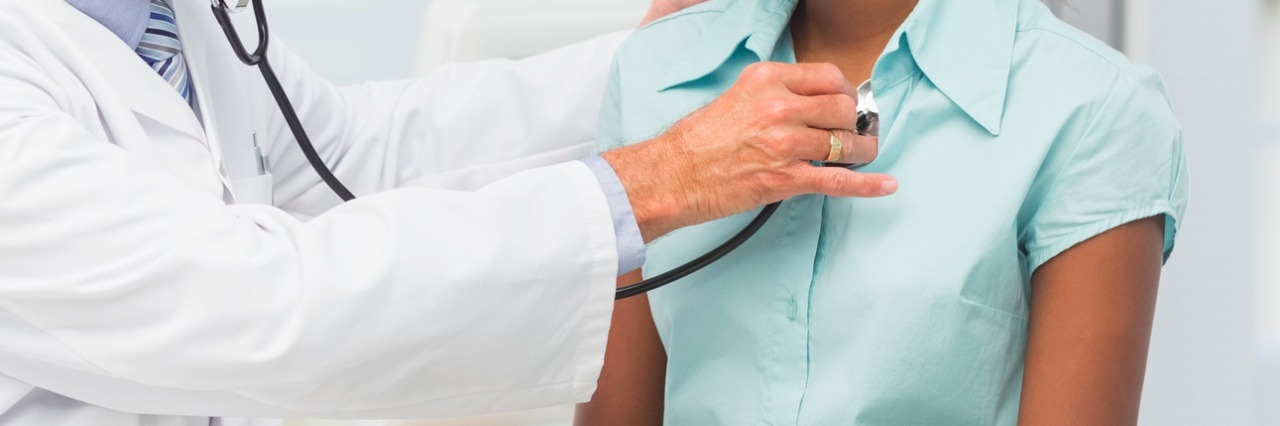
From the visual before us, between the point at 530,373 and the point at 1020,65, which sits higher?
the point at 1020,65

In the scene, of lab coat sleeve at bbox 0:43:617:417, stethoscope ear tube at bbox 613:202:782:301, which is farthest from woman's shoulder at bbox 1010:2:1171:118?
lab coat sleeve at bbox 0:43:617:417

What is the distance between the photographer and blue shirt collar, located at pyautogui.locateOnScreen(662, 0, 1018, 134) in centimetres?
90

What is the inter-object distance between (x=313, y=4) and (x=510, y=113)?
1.35 ft

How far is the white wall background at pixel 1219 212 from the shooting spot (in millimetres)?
1261

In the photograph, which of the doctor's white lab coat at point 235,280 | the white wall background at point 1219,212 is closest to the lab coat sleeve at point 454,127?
the doctor's white lab coat at point 235,280

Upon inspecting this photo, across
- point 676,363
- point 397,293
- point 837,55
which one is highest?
point 837,55

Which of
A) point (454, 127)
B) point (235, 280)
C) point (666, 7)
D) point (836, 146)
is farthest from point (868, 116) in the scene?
point (454, 127)

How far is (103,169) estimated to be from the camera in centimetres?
89

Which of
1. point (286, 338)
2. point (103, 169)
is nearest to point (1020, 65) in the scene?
point (286, 338)

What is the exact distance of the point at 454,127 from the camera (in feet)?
4.77

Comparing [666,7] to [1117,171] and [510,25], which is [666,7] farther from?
[1117,171]

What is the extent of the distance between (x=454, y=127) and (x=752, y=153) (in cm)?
62

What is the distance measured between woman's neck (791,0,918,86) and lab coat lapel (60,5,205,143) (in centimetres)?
→ 60

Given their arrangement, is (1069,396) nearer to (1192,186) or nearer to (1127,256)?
(1127,256)
